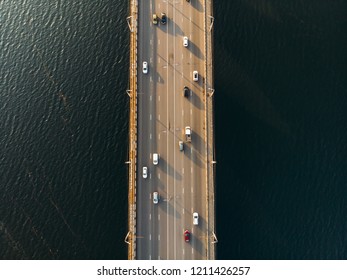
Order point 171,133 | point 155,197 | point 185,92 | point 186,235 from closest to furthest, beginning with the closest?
point 186,235
point 155,197
point 171,133
point 185,92

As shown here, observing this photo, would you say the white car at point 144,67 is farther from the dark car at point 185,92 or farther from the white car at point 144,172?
the white car at point 144,172

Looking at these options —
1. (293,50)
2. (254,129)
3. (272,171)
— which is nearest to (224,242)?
(272,171)

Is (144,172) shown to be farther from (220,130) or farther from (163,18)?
(163,18)

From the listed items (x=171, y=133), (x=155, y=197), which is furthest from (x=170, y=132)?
(x=155, y=197)

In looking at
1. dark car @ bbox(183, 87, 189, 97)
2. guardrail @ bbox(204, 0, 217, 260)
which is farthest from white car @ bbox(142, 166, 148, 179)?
dark car @ bbox(183, 87, 189, 97)

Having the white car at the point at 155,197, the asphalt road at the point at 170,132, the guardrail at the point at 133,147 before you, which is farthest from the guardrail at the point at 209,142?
the guardrail at the point at 133,147

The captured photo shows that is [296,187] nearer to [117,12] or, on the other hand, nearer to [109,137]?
[109,137]
